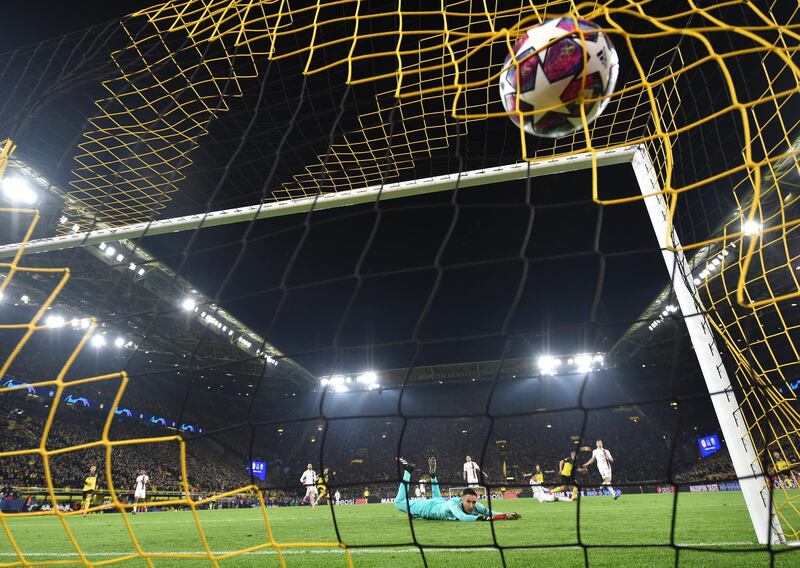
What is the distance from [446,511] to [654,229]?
4.02 metres

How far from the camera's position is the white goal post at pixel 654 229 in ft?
8.72

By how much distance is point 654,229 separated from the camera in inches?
128

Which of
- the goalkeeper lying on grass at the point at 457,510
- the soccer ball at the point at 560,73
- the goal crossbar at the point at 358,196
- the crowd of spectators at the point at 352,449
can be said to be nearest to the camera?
the soccer ball at the point at 560,73

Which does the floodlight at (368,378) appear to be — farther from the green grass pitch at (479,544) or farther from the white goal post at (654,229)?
the white goal post at (654,229)

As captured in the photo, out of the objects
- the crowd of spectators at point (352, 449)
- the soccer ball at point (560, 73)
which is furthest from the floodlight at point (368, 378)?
the soccer ball at point (560, 73)

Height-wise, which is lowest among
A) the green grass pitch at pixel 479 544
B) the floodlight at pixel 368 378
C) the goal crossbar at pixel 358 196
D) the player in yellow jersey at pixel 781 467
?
the green grass pitch at pixel 479 544

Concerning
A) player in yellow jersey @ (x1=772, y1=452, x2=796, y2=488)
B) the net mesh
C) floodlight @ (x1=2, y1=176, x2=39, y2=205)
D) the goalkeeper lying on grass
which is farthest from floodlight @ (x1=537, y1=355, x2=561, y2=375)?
floodlight @ (x1=2, y1=176, x2=39, y2=205)

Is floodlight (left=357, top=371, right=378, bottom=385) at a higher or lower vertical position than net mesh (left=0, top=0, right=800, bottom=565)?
higher

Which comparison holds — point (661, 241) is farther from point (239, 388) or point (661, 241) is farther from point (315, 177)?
point (239, 388)

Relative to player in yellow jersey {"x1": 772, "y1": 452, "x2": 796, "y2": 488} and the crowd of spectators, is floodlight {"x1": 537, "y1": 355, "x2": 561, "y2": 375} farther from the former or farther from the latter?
player in yellow jersey {"x1": 772, "y1": 452, "x2": 796, "y2": 488}

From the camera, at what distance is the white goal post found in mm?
2658

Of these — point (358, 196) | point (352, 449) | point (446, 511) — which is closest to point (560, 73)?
point (358, 196)

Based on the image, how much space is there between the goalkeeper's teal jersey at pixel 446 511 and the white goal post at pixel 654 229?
315 centimetres

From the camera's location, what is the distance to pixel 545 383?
26.3 meters
